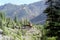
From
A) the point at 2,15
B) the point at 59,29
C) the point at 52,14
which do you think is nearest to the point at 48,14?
the point at 52,14

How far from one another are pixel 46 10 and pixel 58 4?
0.82 m

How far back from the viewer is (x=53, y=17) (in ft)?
45.9

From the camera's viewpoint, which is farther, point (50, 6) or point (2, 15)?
point (2, 15)

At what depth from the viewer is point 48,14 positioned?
14016 millimetres

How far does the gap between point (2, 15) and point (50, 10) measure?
94.4 meters

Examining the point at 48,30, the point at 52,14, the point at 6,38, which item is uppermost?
the point at 52,14

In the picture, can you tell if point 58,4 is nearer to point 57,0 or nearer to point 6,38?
point 57,0

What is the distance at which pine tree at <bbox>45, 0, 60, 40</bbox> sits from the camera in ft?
44.5

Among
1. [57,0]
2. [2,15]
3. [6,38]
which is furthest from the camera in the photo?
[2,15]

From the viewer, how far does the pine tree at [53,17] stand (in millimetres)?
13578

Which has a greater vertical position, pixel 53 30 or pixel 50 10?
pixel 50 10

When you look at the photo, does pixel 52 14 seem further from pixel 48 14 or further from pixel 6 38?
pixel 6 38

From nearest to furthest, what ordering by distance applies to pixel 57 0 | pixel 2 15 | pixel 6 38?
1. pixel 57 0
2. pixel 6 38
3. pixel 2 15

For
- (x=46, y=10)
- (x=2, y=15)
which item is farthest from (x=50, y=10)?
(x=2, y=15)
